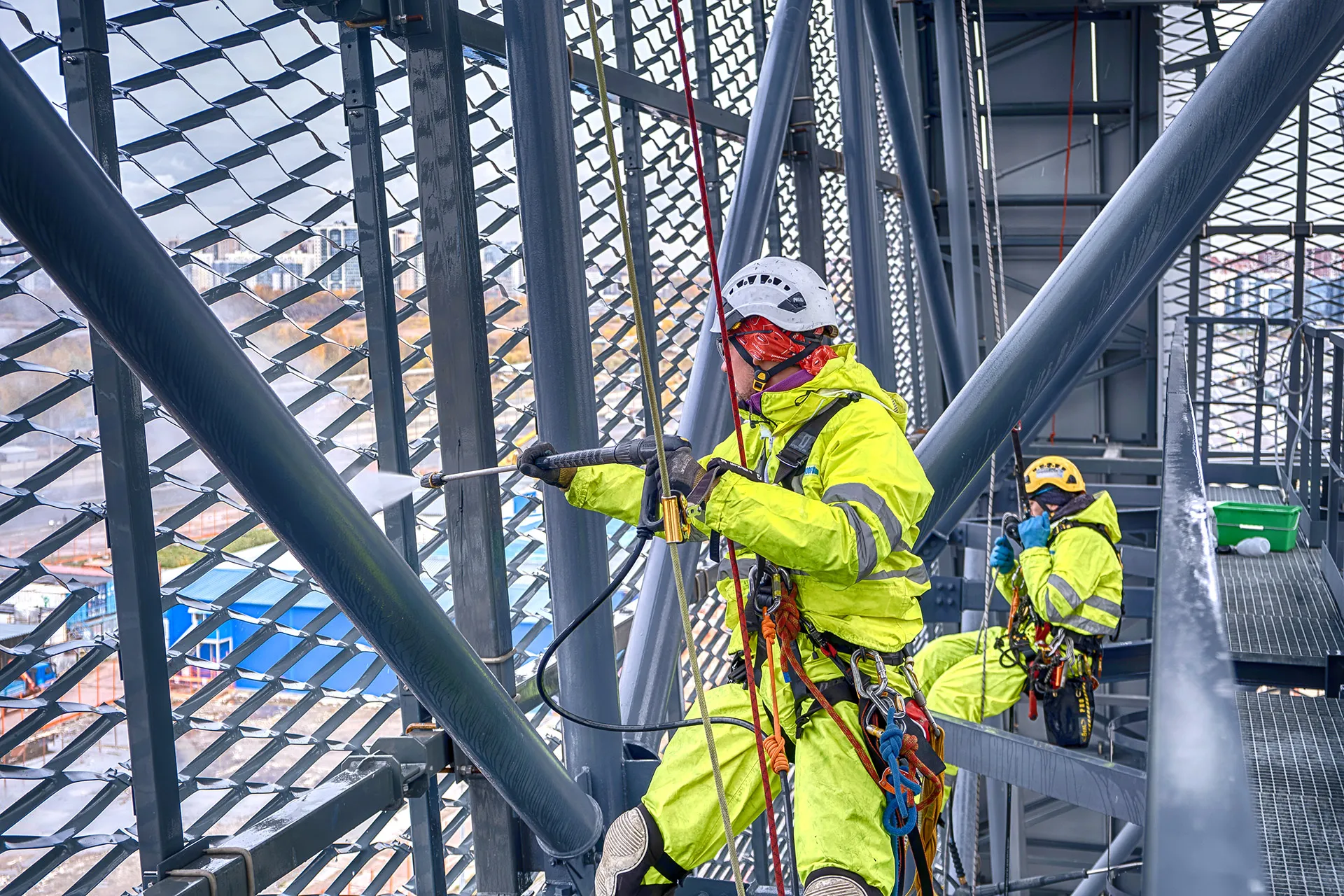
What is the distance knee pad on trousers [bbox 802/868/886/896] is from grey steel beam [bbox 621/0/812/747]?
123 centimetres

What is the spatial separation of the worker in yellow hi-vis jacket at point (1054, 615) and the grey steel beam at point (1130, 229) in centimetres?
318

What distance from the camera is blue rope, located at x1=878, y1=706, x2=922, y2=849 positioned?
3027mm

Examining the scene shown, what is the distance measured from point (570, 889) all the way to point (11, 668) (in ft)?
5.81

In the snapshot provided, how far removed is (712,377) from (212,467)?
1986 mm

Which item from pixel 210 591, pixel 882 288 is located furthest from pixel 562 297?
pixel 882 288

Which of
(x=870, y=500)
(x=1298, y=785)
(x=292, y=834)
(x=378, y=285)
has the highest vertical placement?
(x=378, y=285)

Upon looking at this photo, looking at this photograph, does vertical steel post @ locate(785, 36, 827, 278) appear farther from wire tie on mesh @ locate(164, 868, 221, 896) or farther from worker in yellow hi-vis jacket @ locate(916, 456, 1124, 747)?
wire tie on mesh @ locate(164, 868, 221, 896)

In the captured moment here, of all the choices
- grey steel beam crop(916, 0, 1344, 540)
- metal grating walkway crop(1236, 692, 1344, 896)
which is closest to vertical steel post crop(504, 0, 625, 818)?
grey steel beam crop(916, 0, 1344, 540)

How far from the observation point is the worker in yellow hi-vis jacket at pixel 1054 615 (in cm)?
669

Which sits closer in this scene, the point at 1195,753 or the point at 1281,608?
the point at 1195,753

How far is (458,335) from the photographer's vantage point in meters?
3.22

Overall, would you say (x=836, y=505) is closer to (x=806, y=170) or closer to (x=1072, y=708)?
(x=806, y=170)

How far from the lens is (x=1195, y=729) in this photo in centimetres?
93

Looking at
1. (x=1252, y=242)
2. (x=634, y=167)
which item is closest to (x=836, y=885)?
(x=634, y=167)
